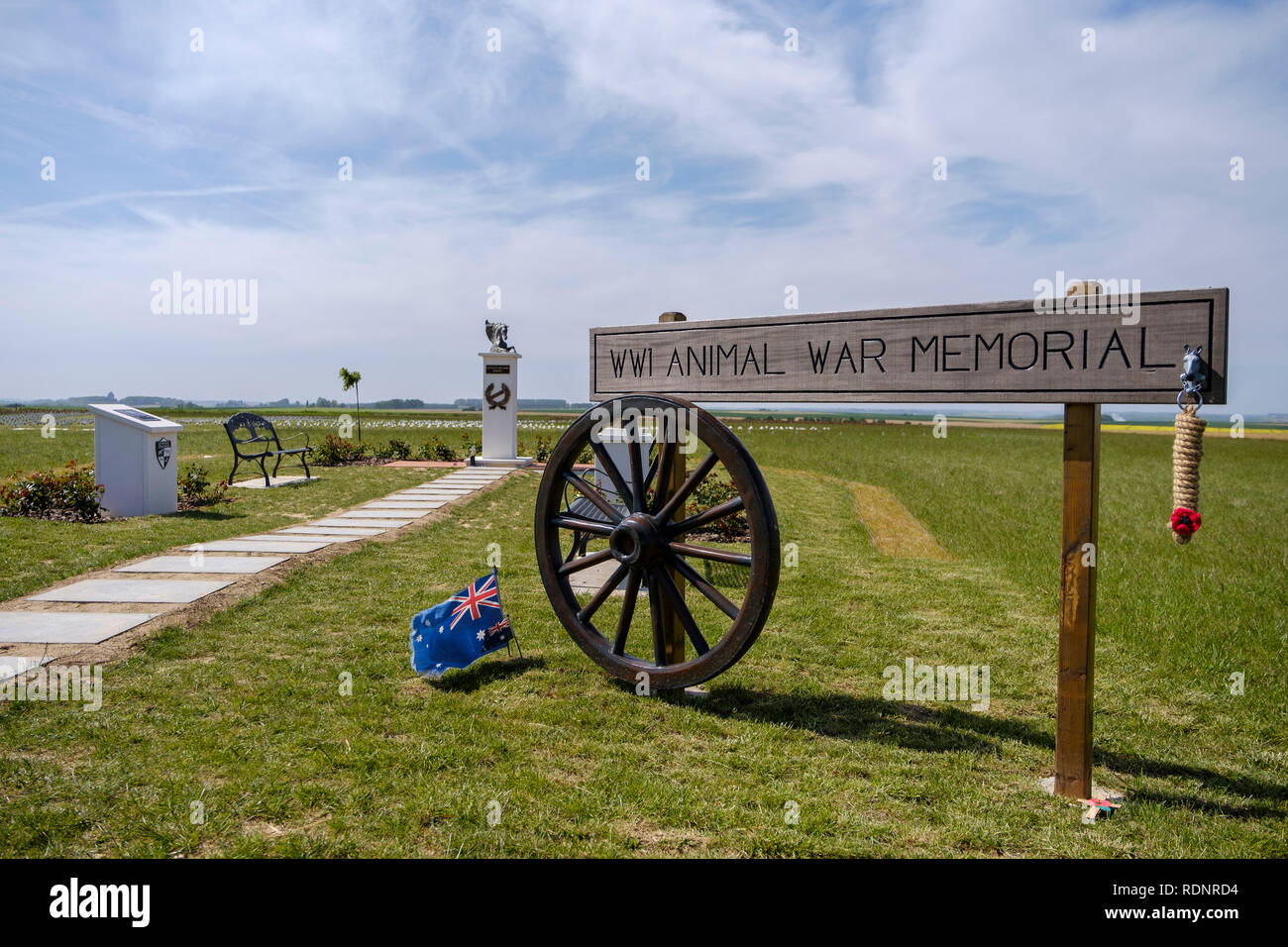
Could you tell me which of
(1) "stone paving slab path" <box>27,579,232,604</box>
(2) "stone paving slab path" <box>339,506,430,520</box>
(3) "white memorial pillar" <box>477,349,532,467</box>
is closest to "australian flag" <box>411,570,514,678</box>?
(1) "stone paving slab path" <box>27,579,232,604</box>

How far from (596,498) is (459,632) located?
1.10 m

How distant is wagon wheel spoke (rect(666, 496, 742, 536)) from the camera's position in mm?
3947

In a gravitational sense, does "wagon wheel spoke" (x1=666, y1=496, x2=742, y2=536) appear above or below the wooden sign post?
below

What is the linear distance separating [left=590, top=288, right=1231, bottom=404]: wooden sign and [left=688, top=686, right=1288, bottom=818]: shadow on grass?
64.4 inches

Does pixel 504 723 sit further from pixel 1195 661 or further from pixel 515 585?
pixel 1195 661

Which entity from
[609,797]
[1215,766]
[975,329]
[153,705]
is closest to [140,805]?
[153,705]

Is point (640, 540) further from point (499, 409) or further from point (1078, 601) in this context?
point (499, 409)

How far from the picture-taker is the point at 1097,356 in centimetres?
316

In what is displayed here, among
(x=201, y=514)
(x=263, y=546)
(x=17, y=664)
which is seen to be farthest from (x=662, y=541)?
(x=201, y=514)

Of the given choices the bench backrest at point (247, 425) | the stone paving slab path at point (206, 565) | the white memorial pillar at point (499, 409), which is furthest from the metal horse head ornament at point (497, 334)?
the stone paving slab path at point (206, 565)

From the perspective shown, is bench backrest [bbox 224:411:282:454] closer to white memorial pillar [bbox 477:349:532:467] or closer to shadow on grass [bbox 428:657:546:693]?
white memorial pillar [bbox 477:349:532:467]

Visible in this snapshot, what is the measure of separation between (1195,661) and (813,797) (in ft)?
11.5

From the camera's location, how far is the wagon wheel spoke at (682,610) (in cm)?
397
